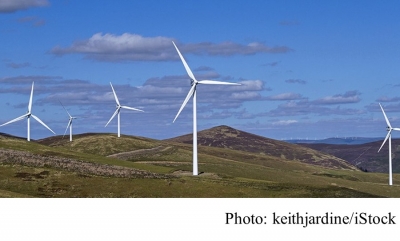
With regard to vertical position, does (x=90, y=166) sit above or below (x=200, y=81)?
below

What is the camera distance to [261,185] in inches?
4215

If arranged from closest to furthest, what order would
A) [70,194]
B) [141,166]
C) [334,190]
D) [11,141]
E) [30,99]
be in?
1. [70,194]
2. [334,190]
3. [141,166]
4. [11,141]
5. [30,99]

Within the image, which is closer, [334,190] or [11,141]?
[334,190]

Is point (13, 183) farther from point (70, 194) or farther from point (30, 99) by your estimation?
point (30, 99)

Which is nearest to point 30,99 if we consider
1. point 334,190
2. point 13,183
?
point 13,183
